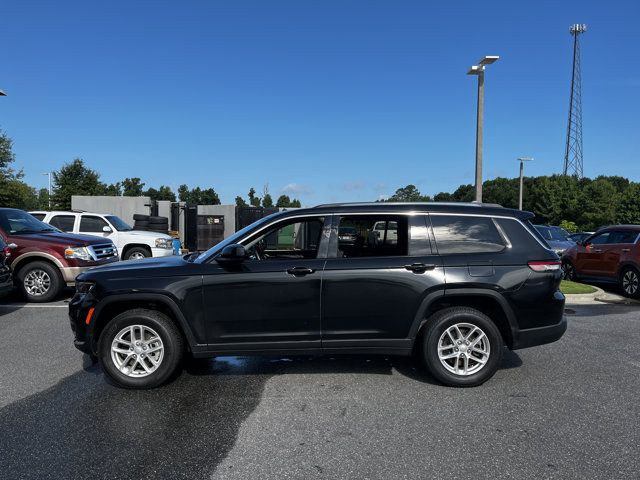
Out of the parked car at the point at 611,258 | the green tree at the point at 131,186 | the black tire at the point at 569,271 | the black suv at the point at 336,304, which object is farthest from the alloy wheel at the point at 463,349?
the green tree at the point at 131,186

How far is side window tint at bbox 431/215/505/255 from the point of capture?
491 centimetres

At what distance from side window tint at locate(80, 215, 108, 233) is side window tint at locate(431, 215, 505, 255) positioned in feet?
38.2

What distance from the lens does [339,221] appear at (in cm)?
498

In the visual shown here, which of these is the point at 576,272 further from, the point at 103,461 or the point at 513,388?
the point at 103,461

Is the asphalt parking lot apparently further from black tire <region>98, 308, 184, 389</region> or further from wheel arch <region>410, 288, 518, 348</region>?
wheel arch <region>410, 288, 518, 348</region>

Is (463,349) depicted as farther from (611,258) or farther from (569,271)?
(569,271)

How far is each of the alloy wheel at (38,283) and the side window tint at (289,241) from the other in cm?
660

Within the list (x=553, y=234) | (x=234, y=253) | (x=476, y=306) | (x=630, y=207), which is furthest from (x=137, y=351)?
(x=630, y=207)

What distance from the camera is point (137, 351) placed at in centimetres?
476

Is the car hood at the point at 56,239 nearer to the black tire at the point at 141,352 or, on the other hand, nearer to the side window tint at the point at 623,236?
the black tire at the point at 141,352

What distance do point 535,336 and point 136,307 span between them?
399cm

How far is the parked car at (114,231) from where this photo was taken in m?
13.7

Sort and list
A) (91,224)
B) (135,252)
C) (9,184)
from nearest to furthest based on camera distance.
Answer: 1. (91,224)
2. (135,252)
3. (9,184)

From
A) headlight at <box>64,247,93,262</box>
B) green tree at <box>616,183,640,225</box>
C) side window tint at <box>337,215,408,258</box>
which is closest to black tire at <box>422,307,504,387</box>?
Result: side window tint at <box>337,215,408,258</box>
